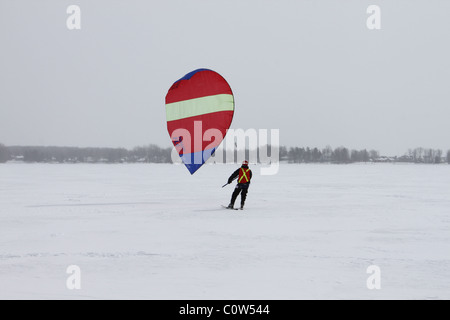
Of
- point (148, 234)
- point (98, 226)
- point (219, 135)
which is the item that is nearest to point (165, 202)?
point (219, 135)

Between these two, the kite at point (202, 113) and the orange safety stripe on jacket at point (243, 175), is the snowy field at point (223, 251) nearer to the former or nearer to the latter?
the orange safety stripe on jacket at point (243, 175)

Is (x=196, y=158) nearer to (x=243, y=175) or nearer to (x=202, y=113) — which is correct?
(x=202, y=113)

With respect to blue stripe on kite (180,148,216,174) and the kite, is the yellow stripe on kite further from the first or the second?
blue stripe on kite (180,148,216,174)

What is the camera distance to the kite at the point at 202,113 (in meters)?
13.9

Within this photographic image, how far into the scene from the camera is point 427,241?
849cm

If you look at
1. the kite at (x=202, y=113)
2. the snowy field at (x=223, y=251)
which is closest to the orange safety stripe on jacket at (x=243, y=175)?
the snowy field at (x=223, y=251)

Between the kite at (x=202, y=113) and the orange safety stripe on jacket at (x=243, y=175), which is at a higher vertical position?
the kite at (x=202, y=113)

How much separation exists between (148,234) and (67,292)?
382 centimetres

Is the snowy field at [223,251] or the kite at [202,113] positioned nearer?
the snowy field at [223,251]

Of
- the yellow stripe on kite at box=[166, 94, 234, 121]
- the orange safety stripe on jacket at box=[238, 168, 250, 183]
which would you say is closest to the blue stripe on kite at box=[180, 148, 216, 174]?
the yellow stripe on kite at box=[166, 94, 234, 121]

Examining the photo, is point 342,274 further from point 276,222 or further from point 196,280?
point 276,222

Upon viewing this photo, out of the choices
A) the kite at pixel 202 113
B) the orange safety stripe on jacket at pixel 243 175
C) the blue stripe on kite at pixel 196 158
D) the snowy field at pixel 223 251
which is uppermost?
the kite at pixel 202 113

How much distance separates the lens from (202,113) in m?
13.9

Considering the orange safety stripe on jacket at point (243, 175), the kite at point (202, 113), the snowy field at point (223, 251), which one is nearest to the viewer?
the snowy field at point (223, 251)
